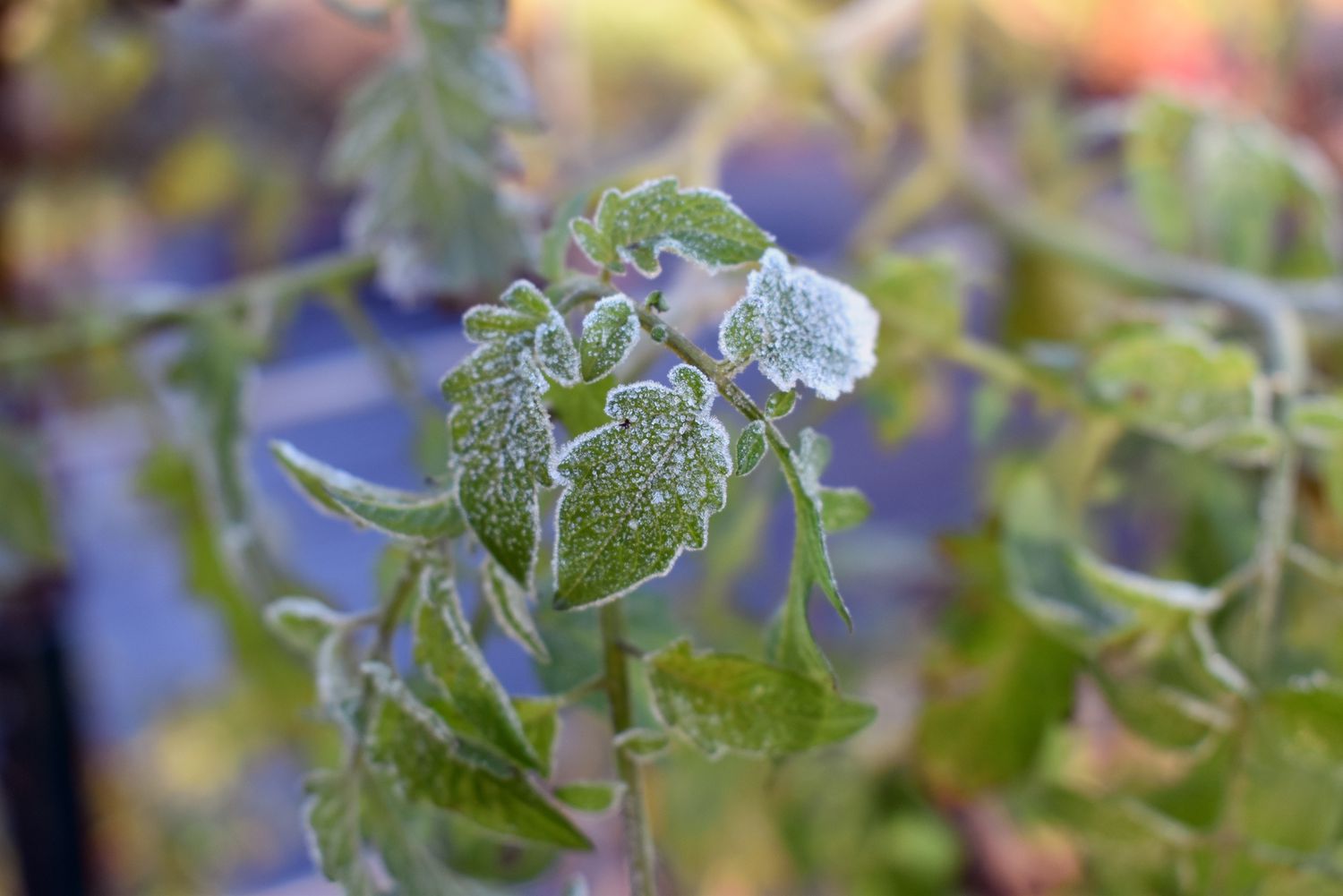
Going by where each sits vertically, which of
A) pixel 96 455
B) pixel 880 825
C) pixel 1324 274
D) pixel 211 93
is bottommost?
pixel 880 825

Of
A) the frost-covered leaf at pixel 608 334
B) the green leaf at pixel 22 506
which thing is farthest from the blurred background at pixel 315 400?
the frost-covered leaf at pixel 608 334

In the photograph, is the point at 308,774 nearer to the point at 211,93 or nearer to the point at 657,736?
the point at 657,736

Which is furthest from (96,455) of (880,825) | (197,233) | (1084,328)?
(1084,328)

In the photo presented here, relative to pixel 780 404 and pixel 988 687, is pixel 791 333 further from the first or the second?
pixel 988 687

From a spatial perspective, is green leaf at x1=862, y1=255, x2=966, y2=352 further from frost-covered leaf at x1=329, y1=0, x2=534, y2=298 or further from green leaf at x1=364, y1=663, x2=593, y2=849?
green leaf at x1=364, y1=663, x2=593, y2=849

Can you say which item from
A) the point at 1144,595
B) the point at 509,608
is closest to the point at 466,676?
the point at 509,608

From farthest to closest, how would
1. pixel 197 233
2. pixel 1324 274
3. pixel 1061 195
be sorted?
pixel 197 233 < pixel 1061 195 < pixel 1324 274

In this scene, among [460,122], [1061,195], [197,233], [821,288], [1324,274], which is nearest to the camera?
[821,288]
